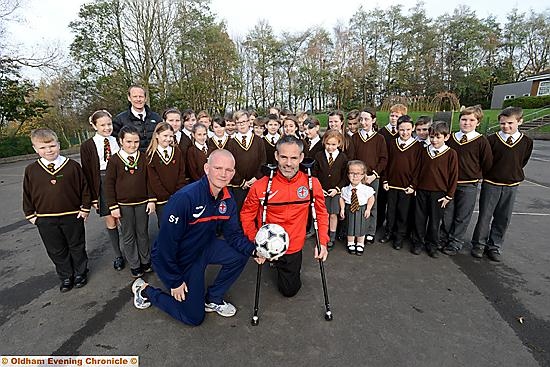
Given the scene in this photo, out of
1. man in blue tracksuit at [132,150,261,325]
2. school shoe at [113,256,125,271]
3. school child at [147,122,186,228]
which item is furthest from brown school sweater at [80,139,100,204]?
man in blue tracksuit at [132,150,261,325]

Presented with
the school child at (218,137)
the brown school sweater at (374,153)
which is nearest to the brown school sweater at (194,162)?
the school child at (218,137)

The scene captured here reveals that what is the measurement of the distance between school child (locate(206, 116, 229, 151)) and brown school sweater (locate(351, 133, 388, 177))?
2272 millimetres

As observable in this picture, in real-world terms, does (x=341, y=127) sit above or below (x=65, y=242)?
above

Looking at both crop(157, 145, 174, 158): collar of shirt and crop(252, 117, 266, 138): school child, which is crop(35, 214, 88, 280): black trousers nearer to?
crop(157, 145, 174, 158): collar of shirt

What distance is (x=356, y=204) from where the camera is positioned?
4449 mm

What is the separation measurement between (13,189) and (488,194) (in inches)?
496

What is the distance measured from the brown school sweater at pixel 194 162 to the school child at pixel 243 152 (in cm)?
49

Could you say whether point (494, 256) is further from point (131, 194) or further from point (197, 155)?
point (131, 194)

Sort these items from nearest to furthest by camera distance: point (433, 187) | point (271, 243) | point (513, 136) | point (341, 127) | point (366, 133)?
point (271, 243) → point (513, 136) → point (433, 187) → point (366, 133) → point (341, 127)

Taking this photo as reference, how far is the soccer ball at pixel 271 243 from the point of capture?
2768mm

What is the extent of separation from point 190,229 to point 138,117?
2588 millimetres

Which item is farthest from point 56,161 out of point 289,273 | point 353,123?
point 353,123

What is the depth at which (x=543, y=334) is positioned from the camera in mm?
2754

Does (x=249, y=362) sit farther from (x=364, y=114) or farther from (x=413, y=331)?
(x=364, y=114)
